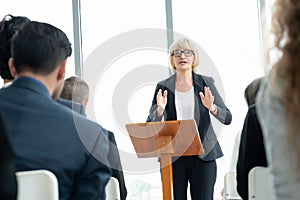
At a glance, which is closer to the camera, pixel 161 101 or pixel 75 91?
pixel 75 91

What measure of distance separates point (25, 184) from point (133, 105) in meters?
4.43

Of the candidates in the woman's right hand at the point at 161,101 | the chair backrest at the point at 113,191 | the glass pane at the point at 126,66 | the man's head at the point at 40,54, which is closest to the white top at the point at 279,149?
the man's head at the point at 40,54

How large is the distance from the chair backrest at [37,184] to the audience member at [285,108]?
2.59 feet

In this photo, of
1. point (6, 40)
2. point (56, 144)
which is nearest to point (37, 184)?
point (56, 144)

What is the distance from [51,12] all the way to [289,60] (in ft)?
19.1

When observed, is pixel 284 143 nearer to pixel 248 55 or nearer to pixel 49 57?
pixel 49 57

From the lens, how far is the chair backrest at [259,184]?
7.22 ft

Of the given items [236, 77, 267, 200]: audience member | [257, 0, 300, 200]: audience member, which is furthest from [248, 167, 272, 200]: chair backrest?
[257, 0, 300, 200]: audience member

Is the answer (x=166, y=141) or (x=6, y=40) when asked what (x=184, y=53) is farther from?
(x=6, y=40)

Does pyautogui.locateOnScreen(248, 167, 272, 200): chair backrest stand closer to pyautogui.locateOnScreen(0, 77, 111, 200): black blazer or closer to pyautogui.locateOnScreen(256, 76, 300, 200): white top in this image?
pyautogui.locateOnScreen(0, 77, 111, 200): black blazer

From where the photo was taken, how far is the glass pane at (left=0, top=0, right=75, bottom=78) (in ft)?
21.9

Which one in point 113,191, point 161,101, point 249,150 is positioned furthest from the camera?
point 161,101

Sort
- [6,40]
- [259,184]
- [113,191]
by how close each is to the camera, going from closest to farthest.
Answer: [259,184] → [6,40] → [113,191]

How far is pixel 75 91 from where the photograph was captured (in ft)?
10.6
